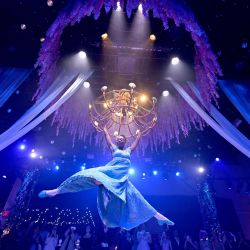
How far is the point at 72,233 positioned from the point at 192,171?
15.7ft

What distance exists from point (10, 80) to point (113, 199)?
2.87 metres

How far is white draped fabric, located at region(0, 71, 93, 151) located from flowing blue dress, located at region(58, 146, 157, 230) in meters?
0.93

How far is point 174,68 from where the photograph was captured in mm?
5031

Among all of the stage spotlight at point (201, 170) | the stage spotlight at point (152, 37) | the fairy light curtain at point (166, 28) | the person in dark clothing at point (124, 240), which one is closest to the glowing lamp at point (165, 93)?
the fairy light curtain at point (166, 28)

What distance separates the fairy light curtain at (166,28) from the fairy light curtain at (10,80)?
39 centimetres

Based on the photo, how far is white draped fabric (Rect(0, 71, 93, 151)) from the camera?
3386 millimetres

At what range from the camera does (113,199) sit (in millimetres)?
3346

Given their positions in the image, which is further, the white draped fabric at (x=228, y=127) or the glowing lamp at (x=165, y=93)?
the glowing lamp at (x=165, y=93)

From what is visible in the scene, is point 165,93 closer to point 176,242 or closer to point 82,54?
point 82,54

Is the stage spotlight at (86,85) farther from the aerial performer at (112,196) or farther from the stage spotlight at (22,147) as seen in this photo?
the stage spotlight at (22,147)

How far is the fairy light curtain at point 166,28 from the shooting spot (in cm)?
350

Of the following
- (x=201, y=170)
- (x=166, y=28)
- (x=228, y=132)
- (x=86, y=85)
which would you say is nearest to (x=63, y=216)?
(x=201, y=170)

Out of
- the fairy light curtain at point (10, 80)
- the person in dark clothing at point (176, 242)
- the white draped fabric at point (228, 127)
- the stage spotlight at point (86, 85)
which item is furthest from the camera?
the person in dark clothing at point (176, 242)

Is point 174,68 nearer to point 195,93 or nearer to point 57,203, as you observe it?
point 195,93
